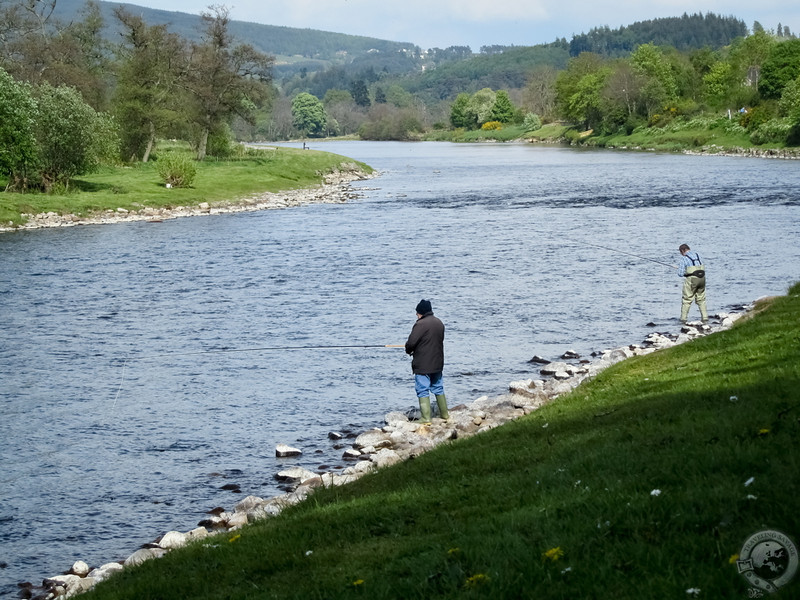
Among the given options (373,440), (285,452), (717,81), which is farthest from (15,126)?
(717,81)

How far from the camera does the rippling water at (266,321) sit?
15.7m

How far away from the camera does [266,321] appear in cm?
2873

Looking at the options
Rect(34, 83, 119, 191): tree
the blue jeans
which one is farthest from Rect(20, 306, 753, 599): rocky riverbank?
Rect(34, 83, 119, 191): tree

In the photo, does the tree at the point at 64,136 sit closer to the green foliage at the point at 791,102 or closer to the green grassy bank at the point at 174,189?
the green grassy bank at the point at 174,189

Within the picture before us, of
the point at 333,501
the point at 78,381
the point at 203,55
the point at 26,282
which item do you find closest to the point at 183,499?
the point at 333,501

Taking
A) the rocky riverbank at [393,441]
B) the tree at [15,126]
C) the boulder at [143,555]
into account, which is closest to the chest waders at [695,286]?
the rocky riverbank at [393,441]

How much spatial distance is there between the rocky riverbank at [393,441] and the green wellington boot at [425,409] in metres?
0.16

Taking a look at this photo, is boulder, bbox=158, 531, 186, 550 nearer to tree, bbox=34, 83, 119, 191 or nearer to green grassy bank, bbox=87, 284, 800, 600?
green grassy bank, bbox=87, 284, 800, 600

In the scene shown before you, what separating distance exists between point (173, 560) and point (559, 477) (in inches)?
162

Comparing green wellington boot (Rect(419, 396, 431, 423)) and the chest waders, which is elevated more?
the chest waders

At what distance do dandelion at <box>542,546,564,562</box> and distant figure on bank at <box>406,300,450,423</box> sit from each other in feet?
32.3

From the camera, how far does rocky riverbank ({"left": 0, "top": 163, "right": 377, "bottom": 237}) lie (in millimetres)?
56219

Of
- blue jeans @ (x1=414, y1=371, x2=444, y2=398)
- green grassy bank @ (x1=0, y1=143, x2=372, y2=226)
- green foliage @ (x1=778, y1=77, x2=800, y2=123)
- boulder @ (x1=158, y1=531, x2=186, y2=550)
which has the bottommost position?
boulder @ (x1=158, y1=531, x2=186, y2=550)

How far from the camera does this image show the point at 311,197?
74625 millimetres
